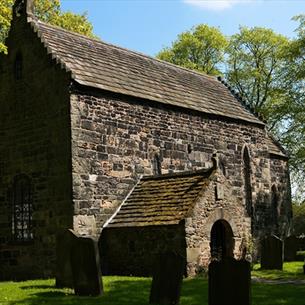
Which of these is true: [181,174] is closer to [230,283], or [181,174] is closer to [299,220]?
[230,283]

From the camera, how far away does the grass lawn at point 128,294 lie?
38.4ft

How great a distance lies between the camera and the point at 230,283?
9.65m

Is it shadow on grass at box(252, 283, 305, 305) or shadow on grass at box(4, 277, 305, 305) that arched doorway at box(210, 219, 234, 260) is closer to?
shadow on grass at box(4, 277, 305, 305)

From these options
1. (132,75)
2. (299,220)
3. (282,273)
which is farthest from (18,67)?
(299,220)

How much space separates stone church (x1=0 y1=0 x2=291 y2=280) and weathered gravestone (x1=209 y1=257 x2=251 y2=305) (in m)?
6.86

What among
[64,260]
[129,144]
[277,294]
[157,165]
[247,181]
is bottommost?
[277,294]

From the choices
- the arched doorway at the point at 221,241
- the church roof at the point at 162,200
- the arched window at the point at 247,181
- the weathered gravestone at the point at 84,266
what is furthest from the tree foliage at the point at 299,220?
the weathered gravestone at the point at 84,266

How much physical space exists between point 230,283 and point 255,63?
40226mm

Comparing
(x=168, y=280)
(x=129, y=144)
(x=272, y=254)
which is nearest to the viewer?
(x=168, y=280)

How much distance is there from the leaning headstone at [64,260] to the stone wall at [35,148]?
3873 millimetres

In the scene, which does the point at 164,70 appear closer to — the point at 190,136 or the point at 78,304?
the point at 190,136

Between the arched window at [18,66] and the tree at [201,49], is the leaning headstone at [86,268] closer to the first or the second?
the arched window at [18,66]

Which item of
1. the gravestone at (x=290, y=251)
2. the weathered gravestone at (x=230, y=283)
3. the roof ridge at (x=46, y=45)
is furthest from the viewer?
the gravestone at (x=290, y=251)

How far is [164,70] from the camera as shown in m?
26.5
